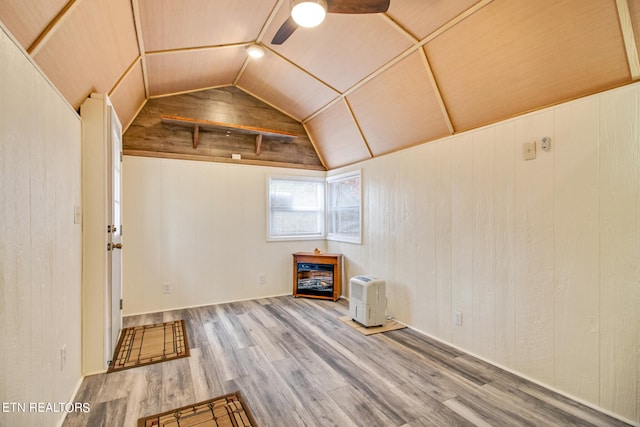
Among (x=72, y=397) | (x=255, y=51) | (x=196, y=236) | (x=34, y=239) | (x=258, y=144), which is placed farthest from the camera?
(x=258, y=144)

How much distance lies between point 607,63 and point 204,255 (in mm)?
4552

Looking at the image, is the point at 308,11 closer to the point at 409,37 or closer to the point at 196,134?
the point at 409,37

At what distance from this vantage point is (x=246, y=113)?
179 inches

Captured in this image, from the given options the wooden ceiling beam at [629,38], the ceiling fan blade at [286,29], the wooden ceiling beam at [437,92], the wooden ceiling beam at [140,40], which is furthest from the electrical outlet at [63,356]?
the wooden ceiling beam at [629,38]

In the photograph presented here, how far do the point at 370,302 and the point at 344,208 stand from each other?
189 cm

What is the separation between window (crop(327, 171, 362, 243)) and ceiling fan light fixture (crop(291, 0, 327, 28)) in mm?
2633

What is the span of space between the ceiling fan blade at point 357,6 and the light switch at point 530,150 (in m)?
1.53

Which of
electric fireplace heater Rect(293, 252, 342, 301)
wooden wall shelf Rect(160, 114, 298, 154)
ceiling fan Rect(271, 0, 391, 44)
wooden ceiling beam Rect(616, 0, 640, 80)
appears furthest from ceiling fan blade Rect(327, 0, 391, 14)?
electric fireplace heater Rect(293, 252, 342, 301)

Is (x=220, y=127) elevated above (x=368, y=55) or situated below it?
below

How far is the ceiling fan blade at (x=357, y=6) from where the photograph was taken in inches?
72.5

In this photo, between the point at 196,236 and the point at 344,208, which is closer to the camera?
the point at 196,236

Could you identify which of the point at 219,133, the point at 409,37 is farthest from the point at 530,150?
the point at 219,133

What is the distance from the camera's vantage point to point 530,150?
235cm

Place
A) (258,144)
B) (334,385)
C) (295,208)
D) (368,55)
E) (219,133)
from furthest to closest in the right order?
Answer: (295,208) → (258,144) → (219,133) → (368,55) → (334,385)
